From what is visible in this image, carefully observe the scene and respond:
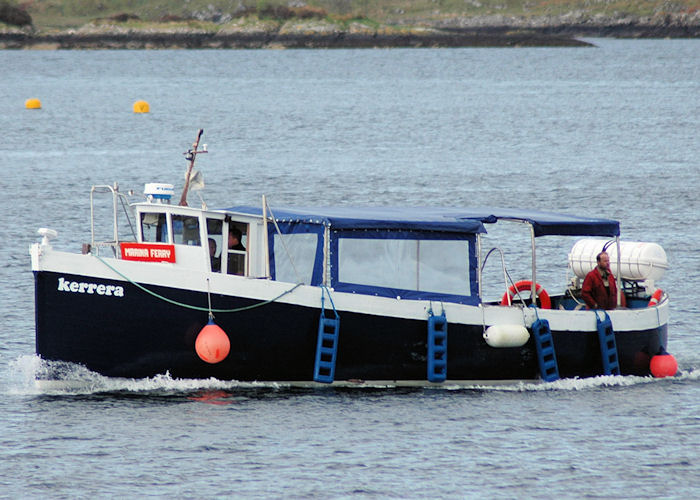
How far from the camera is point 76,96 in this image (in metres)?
119

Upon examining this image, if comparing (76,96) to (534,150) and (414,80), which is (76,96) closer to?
(414,80)

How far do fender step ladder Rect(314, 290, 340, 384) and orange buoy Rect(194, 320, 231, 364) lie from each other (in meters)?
1.60

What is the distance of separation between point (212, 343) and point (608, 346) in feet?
25.0

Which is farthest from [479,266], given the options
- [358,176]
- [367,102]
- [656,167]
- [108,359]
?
[367,102]

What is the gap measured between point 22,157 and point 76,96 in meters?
56.3

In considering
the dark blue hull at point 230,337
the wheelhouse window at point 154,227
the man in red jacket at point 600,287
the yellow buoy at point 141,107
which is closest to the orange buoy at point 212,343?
the dark blue hull at point 230,337

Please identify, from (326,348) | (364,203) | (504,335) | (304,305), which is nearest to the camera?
(304,305)

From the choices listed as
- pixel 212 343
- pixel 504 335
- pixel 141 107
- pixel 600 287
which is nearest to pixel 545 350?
pixel 504 335

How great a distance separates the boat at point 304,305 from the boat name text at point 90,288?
24 mm

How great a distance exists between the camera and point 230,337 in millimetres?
20469

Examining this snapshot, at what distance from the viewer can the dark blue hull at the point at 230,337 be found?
797 inches

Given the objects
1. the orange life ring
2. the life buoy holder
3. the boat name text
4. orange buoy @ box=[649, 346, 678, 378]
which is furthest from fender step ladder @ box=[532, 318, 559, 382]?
the boat name text

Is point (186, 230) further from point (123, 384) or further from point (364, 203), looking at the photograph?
point (364, 203)

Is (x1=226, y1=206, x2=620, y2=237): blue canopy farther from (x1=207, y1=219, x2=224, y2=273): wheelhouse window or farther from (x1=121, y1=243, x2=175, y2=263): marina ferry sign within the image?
(x1=121, y1=243, x2=175, y2=263): marina ferry sign
